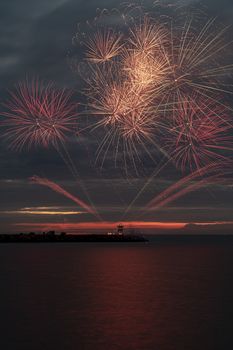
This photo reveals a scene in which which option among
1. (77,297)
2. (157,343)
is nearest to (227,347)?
(157,343)

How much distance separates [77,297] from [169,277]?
103ft

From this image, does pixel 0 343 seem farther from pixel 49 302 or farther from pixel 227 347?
pixel 49 302

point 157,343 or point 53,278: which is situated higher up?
point 53,278

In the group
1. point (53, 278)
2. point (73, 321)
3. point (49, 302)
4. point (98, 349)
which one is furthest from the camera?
point (53, 278)

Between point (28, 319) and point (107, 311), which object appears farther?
point (107, 311)

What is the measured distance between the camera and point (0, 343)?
40.9 m

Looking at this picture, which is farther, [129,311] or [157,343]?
[129,311]

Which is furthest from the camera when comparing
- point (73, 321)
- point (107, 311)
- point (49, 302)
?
point (49, 302)

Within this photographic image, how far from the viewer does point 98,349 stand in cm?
3859

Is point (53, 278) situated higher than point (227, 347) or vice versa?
point (53, 278)

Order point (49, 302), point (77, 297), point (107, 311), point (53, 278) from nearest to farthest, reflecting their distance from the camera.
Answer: point (107, 311)
point (49, 302)
point (77, 297)
point (53, 278)

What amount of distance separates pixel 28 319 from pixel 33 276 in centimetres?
4737

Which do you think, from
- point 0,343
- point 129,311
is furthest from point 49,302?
point 0,343

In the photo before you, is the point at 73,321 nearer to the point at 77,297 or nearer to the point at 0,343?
the point at 0,343
